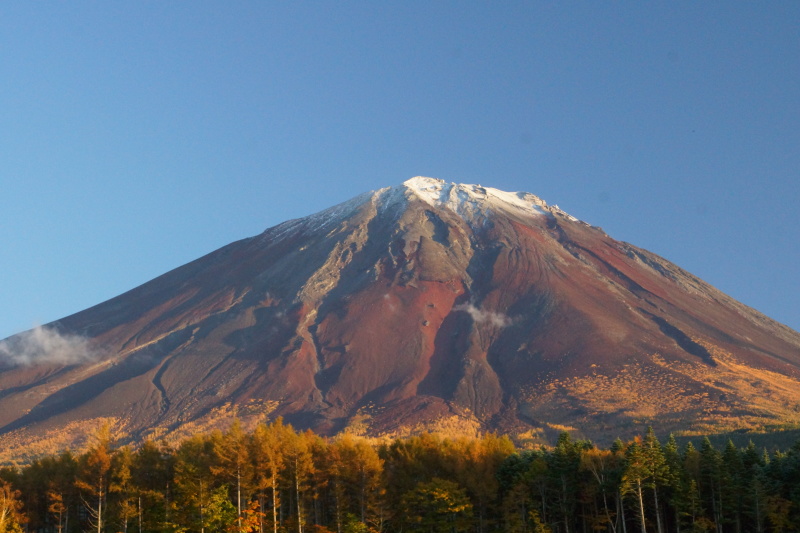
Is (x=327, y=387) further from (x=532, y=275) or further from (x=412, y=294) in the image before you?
(x=532, y=275)

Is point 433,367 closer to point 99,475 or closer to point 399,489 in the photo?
point 399,489

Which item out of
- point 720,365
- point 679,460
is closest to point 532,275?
point 720,365

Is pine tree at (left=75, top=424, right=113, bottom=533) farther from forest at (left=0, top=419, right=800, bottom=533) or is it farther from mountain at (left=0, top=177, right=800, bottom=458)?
mountain at (left=0, top=177, right=800, bottom=458)

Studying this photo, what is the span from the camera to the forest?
64.4m

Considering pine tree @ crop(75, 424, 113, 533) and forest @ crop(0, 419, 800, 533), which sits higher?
pine tree @ crop(75, 424, 113, 533)

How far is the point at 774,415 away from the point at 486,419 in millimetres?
43150

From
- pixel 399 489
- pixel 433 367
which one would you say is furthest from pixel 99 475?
pixel 433 367

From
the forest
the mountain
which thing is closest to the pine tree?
the forest

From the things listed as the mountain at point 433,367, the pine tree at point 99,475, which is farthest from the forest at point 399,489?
the mountain at point 433,367

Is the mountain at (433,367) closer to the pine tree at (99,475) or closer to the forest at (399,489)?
the forest at (399,489)

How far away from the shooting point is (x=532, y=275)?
646 feet

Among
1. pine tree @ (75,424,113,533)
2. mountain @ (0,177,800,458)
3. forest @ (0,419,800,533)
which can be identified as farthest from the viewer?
mountain @ (0,177,800,458)

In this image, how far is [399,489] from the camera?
7225cm

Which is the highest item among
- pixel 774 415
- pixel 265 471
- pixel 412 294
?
pixel 412 294
